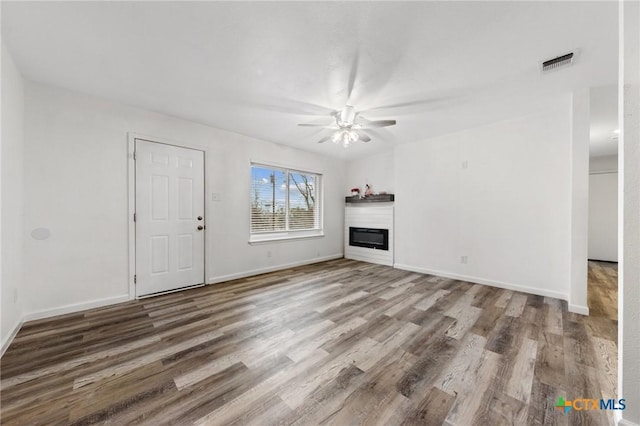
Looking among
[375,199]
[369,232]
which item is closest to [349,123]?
[375,199]

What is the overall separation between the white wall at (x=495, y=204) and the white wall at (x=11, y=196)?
5.22m

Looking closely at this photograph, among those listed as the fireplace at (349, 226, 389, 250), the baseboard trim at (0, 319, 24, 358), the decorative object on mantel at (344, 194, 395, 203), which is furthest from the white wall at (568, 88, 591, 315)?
the baseboard trim at (0, 319, 24, 358)

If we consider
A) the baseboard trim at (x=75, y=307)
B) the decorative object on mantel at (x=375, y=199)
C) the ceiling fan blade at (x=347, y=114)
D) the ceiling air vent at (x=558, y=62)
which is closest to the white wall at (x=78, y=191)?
the baseboard trim at (x=75, y=307)

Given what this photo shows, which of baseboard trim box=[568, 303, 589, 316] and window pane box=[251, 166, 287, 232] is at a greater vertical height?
window pane box=[251, 166, 287, 232]

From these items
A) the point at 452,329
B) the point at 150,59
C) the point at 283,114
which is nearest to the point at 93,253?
the point at 150,59

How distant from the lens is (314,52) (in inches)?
A: 79.9

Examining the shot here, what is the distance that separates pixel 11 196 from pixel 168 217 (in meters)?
1.43

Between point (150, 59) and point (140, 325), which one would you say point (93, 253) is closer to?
point (140, 325)

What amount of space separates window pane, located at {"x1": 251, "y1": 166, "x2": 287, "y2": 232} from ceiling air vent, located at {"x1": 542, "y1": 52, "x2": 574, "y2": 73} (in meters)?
4.09

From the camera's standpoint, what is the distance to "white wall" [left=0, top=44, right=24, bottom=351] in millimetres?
2010

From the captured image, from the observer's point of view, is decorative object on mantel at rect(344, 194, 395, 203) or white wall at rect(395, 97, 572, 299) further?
decorative object on mantel at rect(344, 194, 395, 203)

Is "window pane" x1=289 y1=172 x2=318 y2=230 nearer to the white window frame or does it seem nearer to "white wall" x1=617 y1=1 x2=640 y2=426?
the white window frame

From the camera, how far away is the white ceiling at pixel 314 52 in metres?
1.64

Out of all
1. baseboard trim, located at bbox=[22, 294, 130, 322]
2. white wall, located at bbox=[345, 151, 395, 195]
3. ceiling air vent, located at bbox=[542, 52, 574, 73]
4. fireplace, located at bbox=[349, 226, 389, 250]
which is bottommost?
baseboard trim, located at bbox=[22, 294, 130, 322]
